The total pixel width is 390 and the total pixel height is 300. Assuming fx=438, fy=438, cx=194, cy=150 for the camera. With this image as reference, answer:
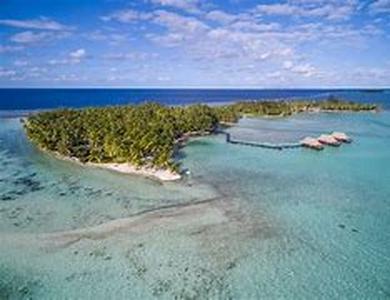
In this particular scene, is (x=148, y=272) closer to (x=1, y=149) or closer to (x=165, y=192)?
(x=165, y=192)

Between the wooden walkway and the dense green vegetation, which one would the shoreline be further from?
the wooden walkway

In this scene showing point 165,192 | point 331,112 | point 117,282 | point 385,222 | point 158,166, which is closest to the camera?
point 117,282

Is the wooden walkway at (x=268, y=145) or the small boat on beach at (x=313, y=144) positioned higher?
the small boat on beach at (x=313, y=144)

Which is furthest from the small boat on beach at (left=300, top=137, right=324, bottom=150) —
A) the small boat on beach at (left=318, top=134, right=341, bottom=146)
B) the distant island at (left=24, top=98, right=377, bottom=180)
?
the distant island at (left=24, top=98, right=377, bottom=180)

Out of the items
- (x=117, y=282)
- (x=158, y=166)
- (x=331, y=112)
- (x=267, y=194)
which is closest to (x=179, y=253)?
(x=117, y=282)

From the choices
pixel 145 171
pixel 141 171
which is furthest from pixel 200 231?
pixel 141 171

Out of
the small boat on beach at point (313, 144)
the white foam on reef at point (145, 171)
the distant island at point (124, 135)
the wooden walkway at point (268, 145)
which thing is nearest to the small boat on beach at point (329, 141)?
the small boat on beach at point (313, 144)

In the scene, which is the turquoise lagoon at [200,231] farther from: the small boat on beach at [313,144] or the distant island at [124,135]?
the small boat on beach at [313,144]
